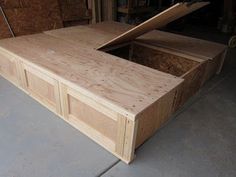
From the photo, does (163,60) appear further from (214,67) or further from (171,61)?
(214,67)

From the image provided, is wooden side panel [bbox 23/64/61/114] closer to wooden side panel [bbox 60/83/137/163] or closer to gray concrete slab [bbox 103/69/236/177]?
wooden side panel [bbox 60/83/137/163]

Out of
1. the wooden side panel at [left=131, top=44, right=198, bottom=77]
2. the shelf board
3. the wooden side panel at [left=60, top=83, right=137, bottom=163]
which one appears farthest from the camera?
the shelf board

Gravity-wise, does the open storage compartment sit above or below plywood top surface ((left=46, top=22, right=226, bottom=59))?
Answer: below

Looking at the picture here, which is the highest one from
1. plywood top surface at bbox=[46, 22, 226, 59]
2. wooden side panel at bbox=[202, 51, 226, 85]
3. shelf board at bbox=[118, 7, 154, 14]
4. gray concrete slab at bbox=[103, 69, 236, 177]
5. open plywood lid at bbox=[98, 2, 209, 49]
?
open plywood lid at bbox=[98, 2, 209, 49]

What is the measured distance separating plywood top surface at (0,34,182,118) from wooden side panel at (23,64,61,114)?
0.08 metres

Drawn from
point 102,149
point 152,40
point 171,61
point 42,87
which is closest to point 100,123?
point 102,149

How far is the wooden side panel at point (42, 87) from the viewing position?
1671 mm

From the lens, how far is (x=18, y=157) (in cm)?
139

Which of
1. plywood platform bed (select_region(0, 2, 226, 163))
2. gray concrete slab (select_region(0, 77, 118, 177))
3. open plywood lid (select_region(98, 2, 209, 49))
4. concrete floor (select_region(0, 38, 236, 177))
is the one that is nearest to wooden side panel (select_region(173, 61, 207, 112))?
plywood platform bed (select_region(0, 2, 226, 163))

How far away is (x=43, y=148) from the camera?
146cm

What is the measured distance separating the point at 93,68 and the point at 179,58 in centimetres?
102

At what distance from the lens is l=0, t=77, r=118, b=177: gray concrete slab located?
132 cm

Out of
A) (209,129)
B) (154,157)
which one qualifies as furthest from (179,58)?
(154,157)

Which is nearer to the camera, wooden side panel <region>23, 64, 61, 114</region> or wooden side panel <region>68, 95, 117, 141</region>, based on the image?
wooden side panel <region>68, 95, 117, 141</region>
